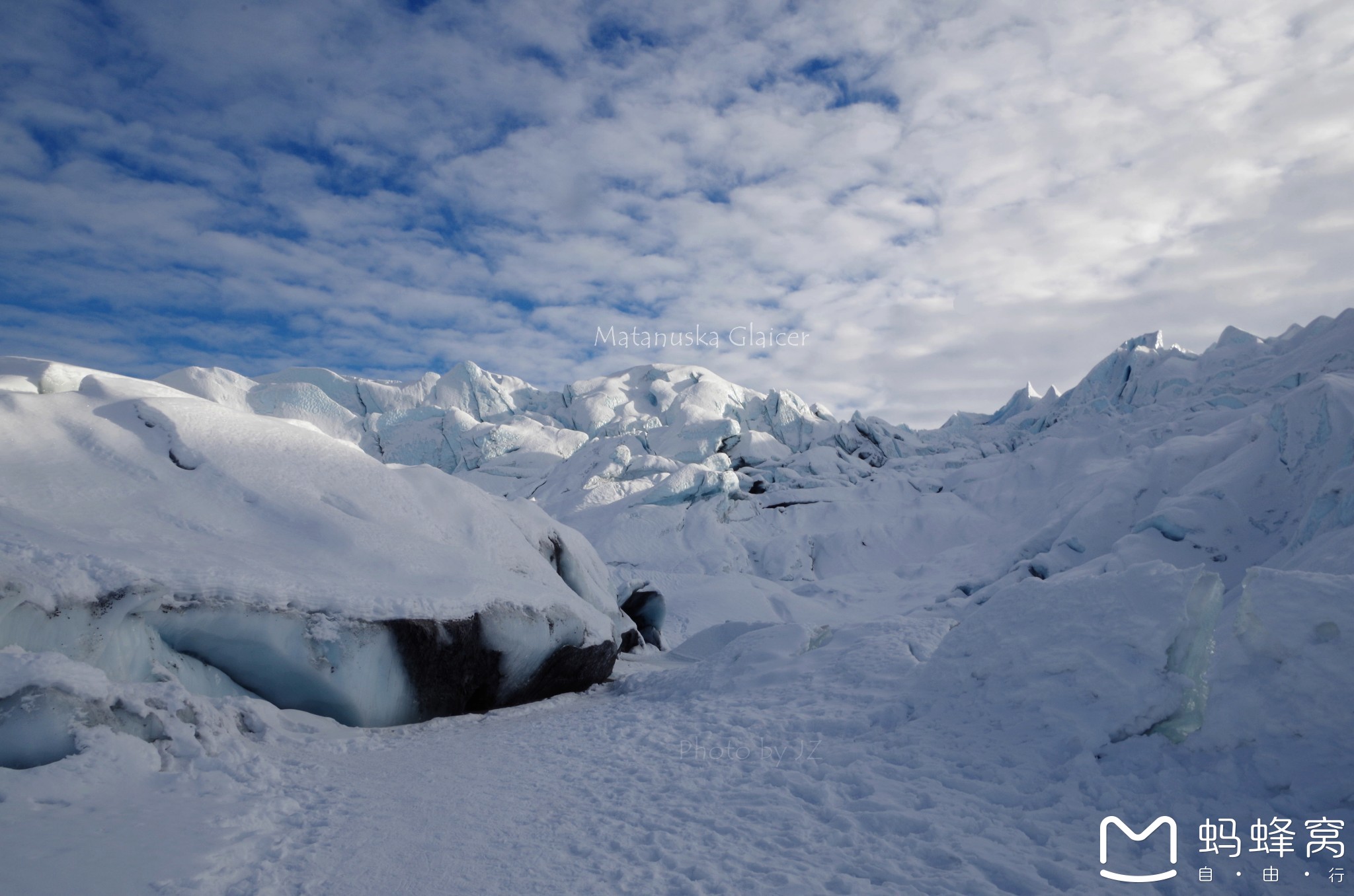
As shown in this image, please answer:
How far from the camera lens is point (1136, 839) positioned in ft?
10.7

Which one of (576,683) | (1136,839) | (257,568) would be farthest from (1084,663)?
(257,568)

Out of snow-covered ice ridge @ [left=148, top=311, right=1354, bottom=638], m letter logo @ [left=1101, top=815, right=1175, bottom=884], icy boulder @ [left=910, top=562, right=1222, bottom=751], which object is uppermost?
snow-covered ice ridge @ [left=148, top=311, right=1354, bottom=638]

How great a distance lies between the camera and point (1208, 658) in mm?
4117

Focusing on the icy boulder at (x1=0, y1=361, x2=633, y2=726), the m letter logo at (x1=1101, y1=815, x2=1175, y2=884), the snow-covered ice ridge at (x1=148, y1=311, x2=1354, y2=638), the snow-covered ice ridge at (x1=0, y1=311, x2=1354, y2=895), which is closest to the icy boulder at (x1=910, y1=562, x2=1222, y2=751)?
the snow-covered ice ridge at (x1=0, y1=311, x2=1354, y2=895)

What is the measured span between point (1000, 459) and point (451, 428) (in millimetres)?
28591

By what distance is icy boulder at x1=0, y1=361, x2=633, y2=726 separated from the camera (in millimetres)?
4500

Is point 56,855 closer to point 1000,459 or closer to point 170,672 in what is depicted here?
point 170,672

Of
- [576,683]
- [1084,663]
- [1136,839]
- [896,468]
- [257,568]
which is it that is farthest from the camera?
[896,468]

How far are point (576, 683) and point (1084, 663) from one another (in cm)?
544

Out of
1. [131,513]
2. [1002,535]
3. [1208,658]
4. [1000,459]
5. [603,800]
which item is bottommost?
[603,800]

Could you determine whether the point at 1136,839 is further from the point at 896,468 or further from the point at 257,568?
the point at 896,468

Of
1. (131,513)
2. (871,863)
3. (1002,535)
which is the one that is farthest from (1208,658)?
(1002,535)

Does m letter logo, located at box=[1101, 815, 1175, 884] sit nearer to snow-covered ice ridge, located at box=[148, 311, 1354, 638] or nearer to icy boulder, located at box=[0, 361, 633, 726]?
snow-covered ice ridge, located at box=[148, 311, 1354, 638]

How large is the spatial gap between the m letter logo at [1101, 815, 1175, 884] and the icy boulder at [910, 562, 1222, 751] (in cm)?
64
